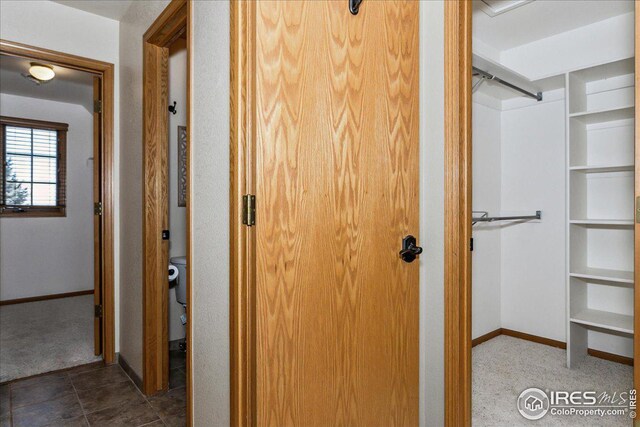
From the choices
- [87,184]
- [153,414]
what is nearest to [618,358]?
[153,414]

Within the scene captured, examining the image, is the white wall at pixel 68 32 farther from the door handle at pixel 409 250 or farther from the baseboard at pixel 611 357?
the baseboard at pixel 611 357

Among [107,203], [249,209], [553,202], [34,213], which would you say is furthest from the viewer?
[34,213]

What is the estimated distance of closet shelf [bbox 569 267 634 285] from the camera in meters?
2.46

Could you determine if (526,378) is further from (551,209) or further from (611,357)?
(551,209)

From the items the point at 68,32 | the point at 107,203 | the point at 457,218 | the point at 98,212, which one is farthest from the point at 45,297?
the point at 457,218

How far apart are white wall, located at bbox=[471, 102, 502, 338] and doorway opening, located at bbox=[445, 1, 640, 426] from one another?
2 cm

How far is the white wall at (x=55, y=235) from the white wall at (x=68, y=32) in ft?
8.92

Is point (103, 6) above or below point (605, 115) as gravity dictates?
above

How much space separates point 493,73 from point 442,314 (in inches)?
77.4

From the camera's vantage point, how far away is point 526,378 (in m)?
2.53

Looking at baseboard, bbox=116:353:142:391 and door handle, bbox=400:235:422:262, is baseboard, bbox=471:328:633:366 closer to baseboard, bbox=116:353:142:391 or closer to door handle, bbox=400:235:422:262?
door handle, bbox=400:235:422:262

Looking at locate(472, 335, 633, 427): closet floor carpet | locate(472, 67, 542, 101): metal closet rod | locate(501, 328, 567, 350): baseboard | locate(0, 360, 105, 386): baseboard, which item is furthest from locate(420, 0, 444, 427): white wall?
locate(0, 360, 105, 386): baseboard

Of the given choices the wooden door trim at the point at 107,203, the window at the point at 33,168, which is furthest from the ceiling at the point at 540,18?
the window at the point at 33,168

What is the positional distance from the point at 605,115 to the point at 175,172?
322 cm
